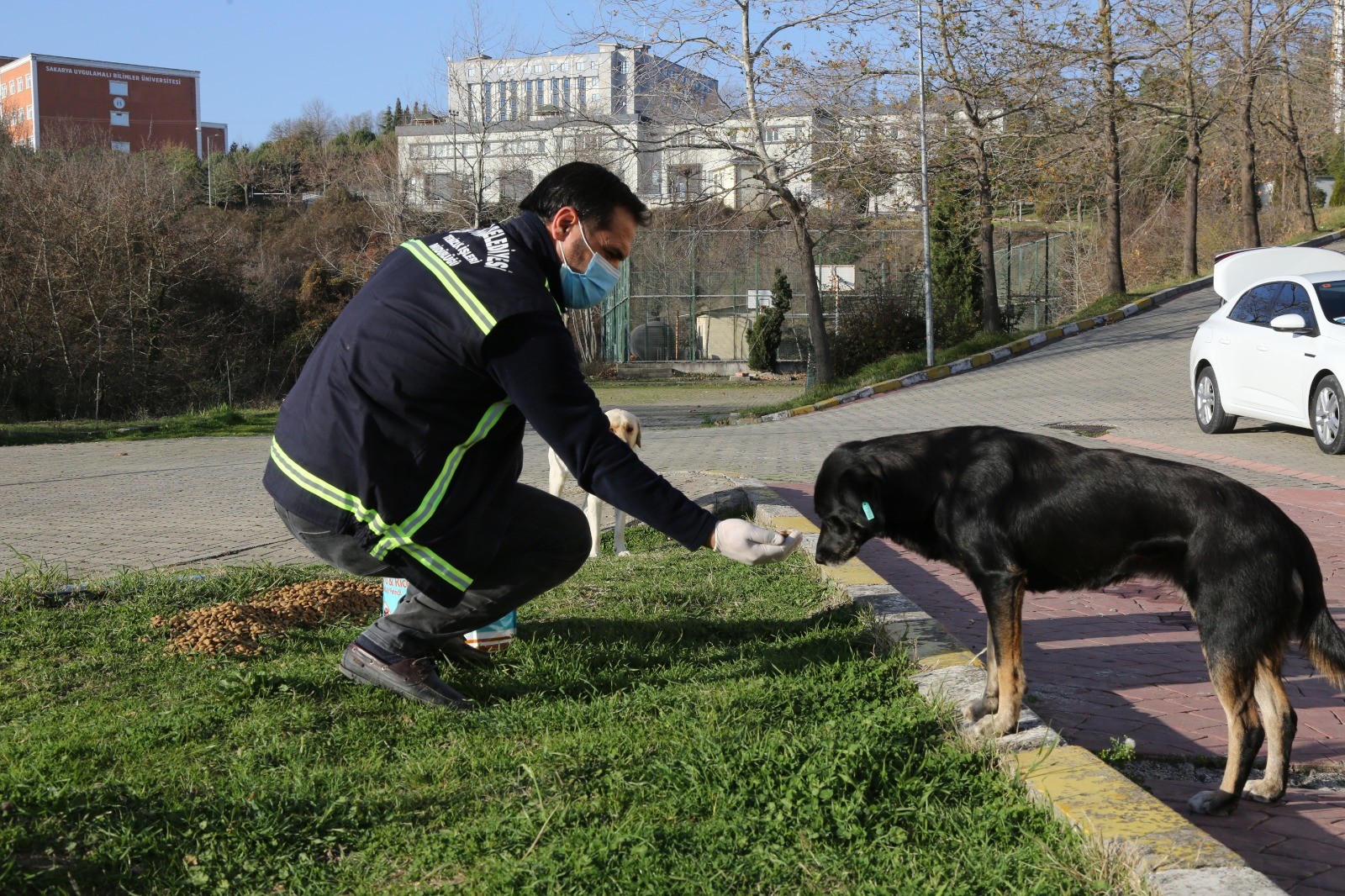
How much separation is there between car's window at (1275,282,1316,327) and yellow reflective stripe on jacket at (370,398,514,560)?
1095 centimetres

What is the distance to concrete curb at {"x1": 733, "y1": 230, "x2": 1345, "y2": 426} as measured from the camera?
20969mm

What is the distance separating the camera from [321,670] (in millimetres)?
4184

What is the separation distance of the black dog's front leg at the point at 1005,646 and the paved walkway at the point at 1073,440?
54cm

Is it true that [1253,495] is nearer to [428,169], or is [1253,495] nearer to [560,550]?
[560,550]

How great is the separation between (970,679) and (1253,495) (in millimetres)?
1199

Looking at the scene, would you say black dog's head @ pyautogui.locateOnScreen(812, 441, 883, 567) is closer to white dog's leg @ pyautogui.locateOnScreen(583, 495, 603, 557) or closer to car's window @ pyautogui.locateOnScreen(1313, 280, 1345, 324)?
white dog's leg @ pyautogui.locateOnScreen(583, 495, 603, 557)

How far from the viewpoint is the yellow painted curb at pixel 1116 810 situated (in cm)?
261

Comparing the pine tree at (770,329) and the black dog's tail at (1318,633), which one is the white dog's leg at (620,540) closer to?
the black dog's tail at (1318,633)

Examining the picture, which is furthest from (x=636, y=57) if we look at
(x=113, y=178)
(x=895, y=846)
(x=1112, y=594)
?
(x=895, y=846)

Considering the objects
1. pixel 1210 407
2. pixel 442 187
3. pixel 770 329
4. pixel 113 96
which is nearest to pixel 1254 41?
pixel 770 329

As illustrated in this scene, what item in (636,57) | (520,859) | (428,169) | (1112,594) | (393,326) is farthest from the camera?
(428,169)

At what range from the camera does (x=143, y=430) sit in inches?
759

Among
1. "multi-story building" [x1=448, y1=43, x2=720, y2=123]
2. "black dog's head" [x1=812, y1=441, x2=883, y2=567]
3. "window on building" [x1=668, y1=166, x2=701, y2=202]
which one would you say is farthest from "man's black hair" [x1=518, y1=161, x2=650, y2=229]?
"window on building" [x1=668, y1=166, x2=701, y2=202]

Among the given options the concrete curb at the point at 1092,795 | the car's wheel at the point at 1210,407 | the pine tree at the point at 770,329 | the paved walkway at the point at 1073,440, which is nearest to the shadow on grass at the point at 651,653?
the concrete curb at the point at 1092,795
